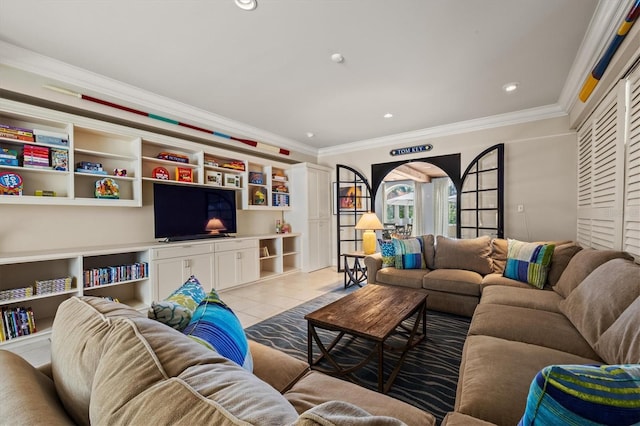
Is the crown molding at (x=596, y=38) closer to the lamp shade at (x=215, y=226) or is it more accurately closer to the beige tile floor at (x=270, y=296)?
the beige tile floor at (x=270, y=296)

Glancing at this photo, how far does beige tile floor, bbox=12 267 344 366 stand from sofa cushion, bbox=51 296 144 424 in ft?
7.08

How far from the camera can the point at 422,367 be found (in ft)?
6.64

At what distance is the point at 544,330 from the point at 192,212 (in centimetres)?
397

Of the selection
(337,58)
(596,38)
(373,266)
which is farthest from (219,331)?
(596,38)

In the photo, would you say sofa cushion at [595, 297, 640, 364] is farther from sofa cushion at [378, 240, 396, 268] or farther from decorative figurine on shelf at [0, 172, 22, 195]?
decorative figurine on shelf at [0, 172, 22, 195]

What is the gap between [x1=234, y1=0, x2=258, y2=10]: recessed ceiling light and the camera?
1858mm

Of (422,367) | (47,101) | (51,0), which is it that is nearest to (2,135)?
(47,101)

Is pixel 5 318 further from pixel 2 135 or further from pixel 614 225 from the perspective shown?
pixel 614 225

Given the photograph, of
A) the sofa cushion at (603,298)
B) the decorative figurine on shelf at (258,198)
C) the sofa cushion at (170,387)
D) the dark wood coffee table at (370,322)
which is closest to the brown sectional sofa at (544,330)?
the sofa cushion at (603,298)

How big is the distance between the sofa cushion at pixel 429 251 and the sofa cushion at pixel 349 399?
2677mm

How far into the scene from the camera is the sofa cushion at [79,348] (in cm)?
61

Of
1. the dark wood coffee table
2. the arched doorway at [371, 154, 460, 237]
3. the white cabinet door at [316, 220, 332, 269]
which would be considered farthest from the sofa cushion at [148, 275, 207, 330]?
the arched doorway at [371, 154, 460, 237]

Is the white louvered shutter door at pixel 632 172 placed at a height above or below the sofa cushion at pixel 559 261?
above

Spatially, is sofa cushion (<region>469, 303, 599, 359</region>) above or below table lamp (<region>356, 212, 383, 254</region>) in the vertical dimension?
below
